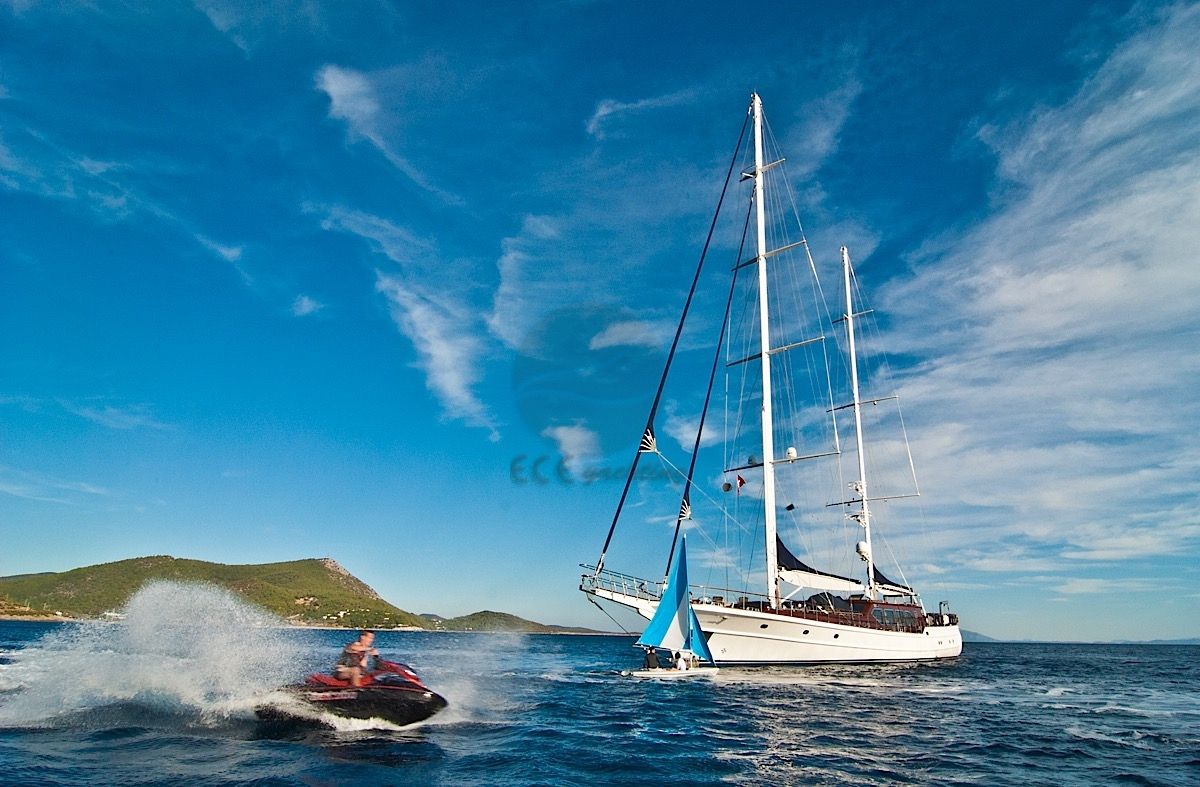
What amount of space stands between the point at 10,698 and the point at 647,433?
2932 centimetres

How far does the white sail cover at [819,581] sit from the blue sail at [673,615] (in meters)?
13.2

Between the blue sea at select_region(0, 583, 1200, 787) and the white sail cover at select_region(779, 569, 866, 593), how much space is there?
13524mm

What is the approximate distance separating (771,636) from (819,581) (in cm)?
896

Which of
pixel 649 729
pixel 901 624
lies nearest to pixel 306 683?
pixel 649 729

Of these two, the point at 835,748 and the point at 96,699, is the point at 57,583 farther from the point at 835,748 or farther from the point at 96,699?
the point at 835,748

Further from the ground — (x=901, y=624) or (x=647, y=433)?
(x=647, y=433)

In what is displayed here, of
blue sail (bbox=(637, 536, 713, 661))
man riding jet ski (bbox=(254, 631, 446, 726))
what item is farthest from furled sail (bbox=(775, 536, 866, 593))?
man riding jet ski (bbox=(254, 631, 446, 726))

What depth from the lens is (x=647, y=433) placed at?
38.7m

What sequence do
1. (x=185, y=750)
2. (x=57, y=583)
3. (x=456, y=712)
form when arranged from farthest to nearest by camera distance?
(x=57, y=583), (x=456, y=712), (x=185, y=750)

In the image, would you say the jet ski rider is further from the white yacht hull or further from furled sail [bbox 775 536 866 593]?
furled sail [bbox 775 536 866 593]

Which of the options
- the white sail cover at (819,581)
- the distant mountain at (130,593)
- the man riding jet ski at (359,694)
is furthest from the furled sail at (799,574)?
the distant mountain at (130,593)

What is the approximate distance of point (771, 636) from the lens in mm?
40969

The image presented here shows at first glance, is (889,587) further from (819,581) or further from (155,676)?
(155,676)

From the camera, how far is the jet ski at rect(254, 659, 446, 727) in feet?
60.6
